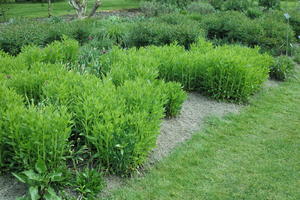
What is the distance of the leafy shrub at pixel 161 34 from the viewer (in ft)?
28.1

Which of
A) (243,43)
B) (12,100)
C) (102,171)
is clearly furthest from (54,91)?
(243,43)

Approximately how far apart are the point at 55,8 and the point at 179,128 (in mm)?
17204

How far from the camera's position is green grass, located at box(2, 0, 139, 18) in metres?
18.1

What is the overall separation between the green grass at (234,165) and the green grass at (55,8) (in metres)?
14.4

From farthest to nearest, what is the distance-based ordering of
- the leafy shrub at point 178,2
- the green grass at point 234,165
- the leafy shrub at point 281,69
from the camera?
the leafy shrub at point 178,2 < the leafy shrub at point 281,69 < the green grass at point 234,165

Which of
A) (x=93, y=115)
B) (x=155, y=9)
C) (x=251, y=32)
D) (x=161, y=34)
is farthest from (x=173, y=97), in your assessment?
(x=155, y=9)

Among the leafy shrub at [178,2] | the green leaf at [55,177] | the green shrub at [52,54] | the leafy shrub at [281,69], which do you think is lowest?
the green leaf at [55,177]

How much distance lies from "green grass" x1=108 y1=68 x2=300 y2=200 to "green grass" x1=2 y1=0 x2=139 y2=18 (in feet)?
47.1

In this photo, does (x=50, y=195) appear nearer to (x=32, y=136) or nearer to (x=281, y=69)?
(x=32, y=136)

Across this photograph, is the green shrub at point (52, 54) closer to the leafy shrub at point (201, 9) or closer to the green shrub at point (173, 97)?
the green shrub at point (173, 97)

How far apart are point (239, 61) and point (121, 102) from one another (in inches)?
104

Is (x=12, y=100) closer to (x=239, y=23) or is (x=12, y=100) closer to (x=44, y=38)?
(x=44, y=38)

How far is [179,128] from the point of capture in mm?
5113

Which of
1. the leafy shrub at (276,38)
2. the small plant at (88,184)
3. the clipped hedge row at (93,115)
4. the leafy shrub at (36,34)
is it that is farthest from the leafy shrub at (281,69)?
the small plant at (88,184)
